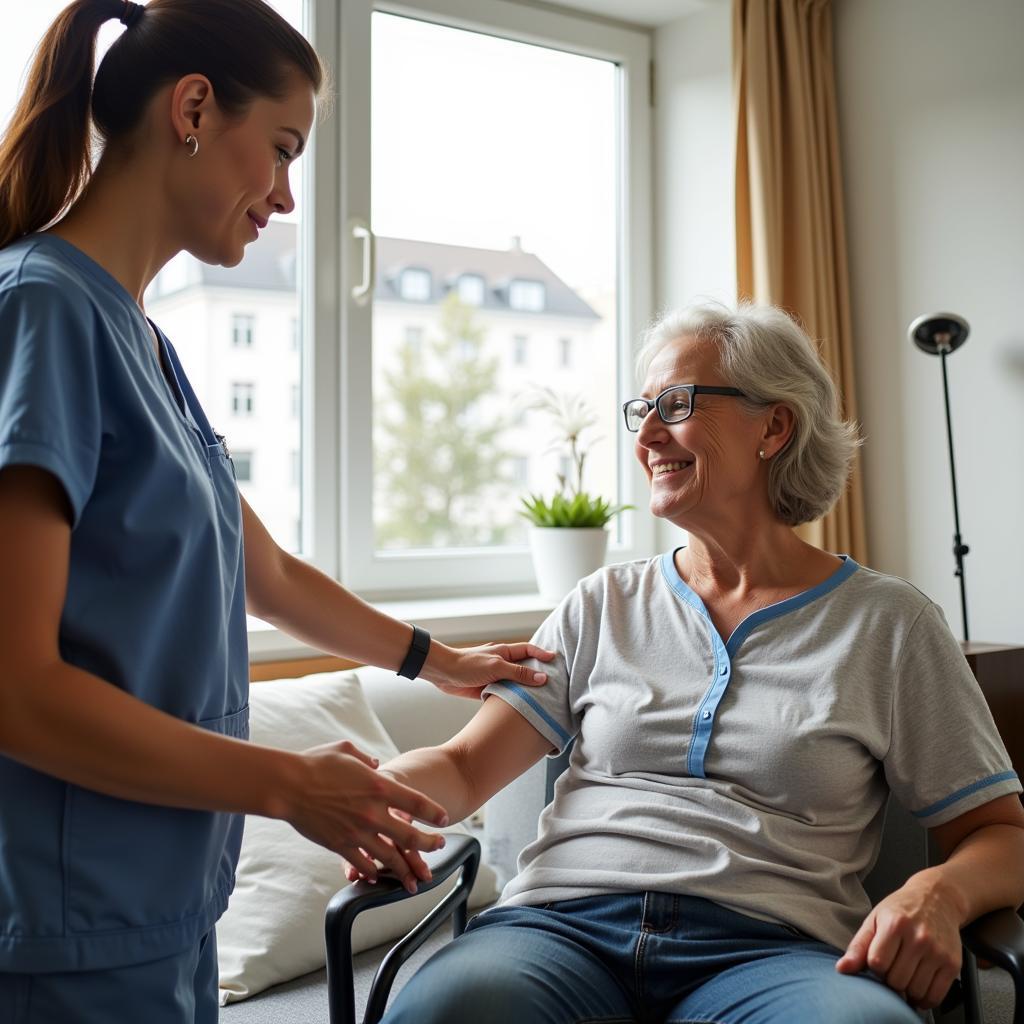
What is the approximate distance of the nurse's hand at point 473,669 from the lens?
175 centimetres

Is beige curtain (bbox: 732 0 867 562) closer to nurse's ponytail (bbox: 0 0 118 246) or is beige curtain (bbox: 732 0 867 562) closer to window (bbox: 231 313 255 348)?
window (bbox: 231 313 255 348)

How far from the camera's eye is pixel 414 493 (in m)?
3.24

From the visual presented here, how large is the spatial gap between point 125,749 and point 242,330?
2.16 metres

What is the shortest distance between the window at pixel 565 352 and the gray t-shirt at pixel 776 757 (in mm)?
1938

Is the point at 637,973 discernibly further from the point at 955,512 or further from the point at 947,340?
the point at 947,340

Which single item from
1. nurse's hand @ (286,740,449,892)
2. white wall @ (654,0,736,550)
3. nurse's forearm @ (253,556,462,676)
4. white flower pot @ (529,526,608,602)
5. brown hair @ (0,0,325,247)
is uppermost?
white wall @ (654,0,736,550)

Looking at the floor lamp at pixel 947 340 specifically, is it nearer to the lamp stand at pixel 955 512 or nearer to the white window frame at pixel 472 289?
the lamp stand at pixel 955 512

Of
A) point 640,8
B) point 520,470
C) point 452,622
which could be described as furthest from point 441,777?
point 640,8

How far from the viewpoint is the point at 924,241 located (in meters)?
3.15

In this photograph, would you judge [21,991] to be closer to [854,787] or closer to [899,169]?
[854,787]

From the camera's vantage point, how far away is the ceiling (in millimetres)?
3463

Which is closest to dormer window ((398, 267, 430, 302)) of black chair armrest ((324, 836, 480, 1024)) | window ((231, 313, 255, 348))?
window ((231, 313, 255, 348))

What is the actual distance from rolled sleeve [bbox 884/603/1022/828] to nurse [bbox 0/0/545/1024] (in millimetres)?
723

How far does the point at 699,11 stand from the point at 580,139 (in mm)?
522
